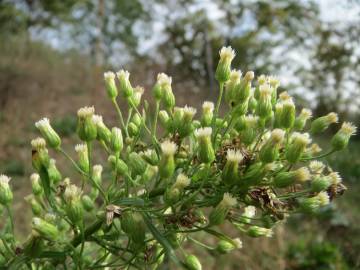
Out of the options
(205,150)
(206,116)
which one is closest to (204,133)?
(205,150)

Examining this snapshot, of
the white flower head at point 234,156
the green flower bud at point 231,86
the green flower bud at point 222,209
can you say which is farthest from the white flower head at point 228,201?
the green flower bud at point 231,86

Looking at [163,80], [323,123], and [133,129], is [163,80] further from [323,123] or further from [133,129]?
[323,123]

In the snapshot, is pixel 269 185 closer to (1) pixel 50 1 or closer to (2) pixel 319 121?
(2) pixel 319 121

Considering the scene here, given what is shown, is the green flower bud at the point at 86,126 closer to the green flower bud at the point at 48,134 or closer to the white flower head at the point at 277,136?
the green flower bud at the point at 48,134

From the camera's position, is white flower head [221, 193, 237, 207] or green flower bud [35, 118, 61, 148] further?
green flower bud [35, 118, 61, 148]

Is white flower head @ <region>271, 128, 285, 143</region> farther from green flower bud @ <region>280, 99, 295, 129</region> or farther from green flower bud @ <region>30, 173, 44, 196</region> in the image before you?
green flower bud @ <region>30, 173, 44, 196</region>

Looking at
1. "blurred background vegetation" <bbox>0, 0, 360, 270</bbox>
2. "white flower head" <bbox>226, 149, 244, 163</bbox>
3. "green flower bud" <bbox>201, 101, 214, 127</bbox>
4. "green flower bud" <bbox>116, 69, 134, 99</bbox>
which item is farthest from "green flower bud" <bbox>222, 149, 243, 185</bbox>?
"blurred background vegetation" <bbox>0, 0, 360, 270</bbox>
